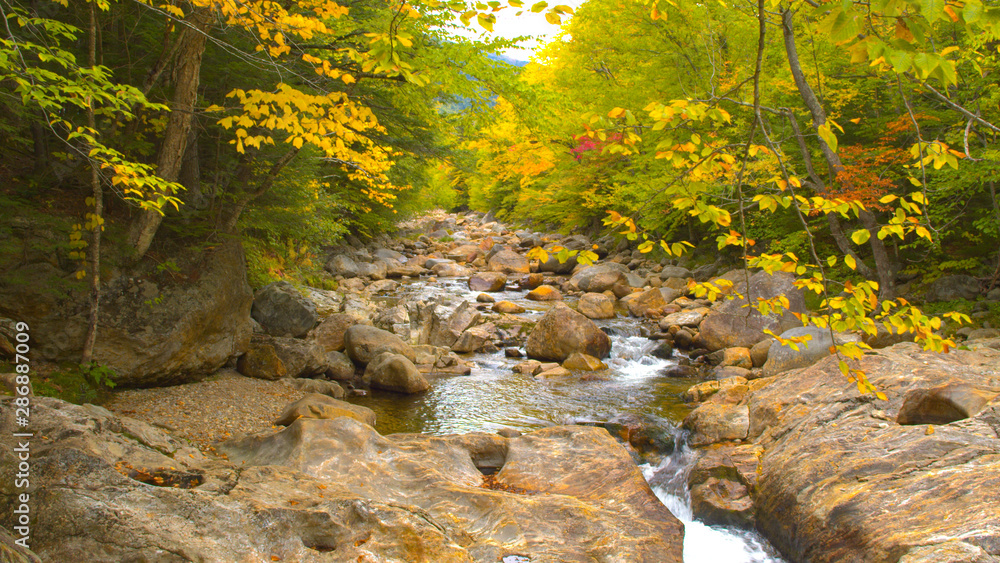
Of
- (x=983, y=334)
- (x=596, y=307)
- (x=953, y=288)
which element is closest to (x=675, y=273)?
(x=596, y=307)

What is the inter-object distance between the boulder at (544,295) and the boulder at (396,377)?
8.10m

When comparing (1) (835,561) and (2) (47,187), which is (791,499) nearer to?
(1) (835,561)

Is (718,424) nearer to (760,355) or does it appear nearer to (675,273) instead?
(760,355)

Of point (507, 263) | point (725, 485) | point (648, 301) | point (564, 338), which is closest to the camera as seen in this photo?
point (725, 485)

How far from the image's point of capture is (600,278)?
17.2 meters

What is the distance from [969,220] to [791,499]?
32.9 feet

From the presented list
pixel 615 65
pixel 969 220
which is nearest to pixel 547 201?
pixel 615 65

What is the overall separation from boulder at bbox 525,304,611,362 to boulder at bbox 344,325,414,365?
2747mm

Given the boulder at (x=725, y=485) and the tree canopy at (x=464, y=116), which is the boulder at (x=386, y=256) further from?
the boulder at (x=725, y=485)

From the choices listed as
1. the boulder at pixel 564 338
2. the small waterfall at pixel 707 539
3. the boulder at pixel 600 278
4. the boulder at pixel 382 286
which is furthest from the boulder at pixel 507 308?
the small waterfall at pixel 707 539

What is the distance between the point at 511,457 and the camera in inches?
209

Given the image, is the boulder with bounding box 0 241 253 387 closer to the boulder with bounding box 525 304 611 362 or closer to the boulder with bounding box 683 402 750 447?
the boulder with bounding box 525 304 611 362

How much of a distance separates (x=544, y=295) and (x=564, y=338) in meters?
5.83

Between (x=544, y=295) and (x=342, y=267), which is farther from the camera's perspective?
(x=342, y=267)
